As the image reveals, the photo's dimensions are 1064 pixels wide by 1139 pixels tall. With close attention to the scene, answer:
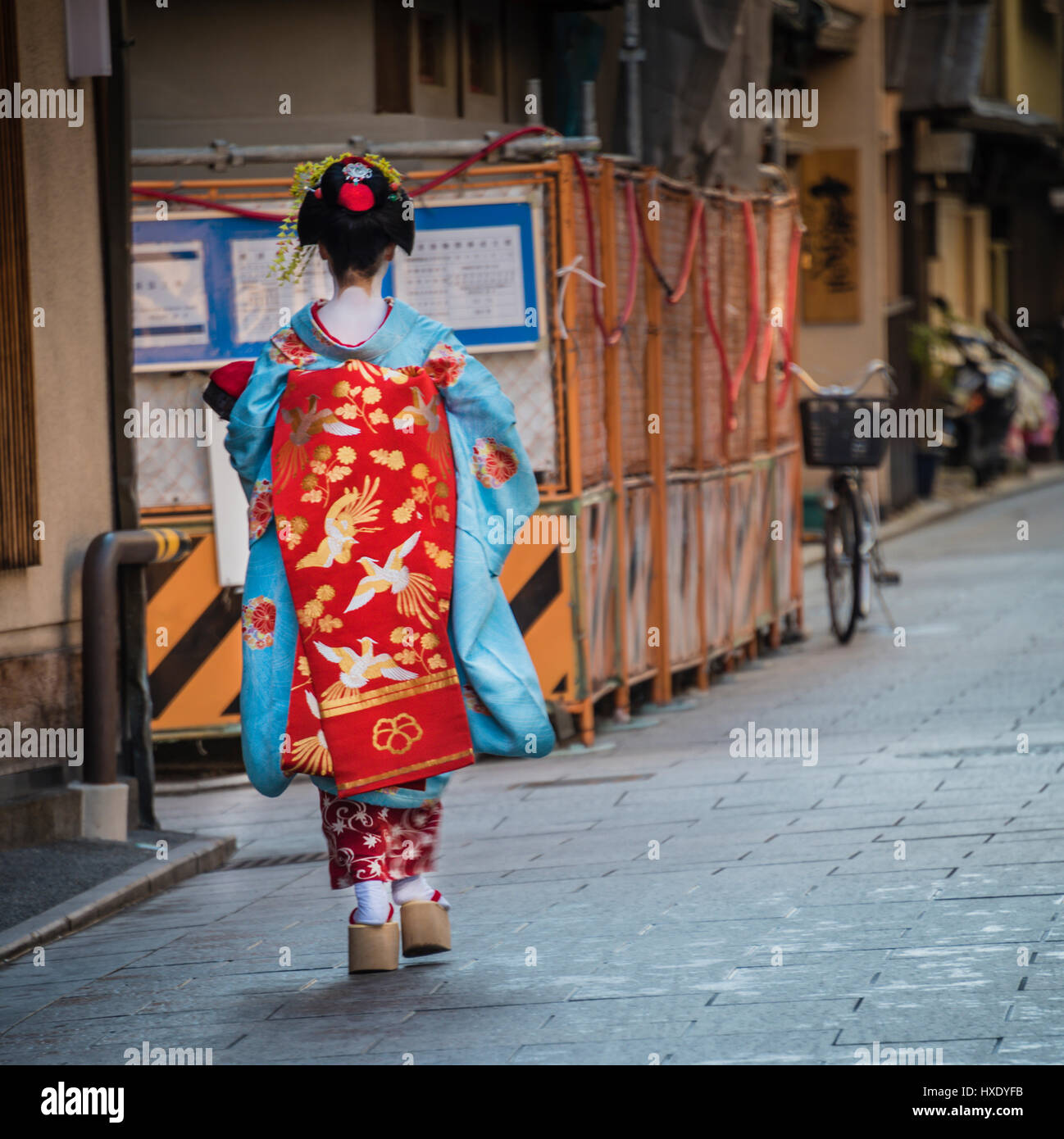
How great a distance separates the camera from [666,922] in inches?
235

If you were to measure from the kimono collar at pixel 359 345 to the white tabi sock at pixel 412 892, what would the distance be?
138 centimetres

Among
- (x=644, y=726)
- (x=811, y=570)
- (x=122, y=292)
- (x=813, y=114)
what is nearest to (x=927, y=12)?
(x=813, y=114)

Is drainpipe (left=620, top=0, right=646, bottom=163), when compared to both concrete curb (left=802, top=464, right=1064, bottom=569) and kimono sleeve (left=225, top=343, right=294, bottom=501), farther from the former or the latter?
concrete curb (left=802, top=464, right=1064, bottom=569)

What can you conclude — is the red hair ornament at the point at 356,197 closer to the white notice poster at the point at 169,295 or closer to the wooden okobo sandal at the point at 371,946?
the wooden okobo sandal at the point at 371,946

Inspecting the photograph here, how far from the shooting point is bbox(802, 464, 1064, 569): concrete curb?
792 inches

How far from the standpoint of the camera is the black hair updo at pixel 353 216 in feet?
19.0

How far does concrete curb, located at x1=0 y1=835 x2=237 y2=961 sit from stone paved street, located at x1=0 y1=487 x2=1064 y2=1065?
0.25 feet

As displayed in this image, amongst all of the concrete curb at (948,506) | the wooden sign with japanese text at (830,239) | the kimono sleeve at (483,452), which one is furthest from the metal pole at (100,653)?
the wooden sign with japanese text at (830,239)

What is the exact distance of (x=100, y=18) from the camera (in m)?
7.81

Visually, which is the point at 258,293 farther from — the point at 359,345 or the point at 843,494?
the point at 843,494

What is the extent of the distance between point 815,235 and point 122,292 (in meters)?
14.5

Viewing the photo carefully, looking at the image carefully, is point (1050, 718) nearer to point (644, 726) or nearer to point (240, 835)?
point (644, 726)

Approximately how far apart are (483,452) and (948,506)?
1877 centimetres

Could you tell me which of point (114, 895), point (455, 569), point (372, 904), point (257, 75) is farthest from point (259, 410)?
point (257, 75)
